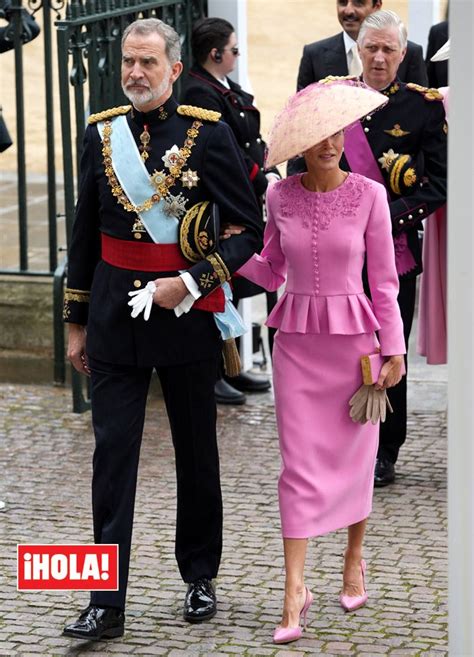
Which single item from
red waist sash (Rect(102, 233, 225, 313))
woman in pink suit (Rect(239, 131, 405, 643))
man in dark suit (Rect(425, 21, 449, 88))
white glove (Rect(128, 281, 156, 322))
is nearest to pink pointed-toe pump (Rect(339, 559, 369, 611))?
woman in pink suit (Rect(239, 131, 405, 643))

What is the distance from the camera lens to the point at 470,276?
365 cm

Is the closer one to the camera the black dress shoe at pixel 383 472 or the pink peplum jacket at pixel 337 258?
the pink peplum jacket at pixel 337 258

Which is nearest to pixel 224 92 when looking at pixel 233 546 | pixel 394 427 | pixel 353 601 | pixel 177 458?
pixel 394 427

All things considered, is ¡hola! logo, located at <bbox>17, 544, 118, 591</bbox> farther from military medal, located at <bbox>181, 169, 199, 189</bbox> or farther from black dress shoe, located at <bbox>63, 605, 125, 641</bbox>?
military medal, located at <bbox>181, 169, 199, 189</bbox>

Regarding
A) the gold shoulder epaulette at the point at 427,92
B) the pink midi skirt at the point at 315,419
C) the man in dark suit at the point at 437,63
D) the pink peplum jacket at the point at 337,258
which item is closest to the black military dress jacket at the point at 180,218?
the pink peplum jacket at the point at 337,258

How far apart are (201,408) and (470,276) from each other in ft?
5.78

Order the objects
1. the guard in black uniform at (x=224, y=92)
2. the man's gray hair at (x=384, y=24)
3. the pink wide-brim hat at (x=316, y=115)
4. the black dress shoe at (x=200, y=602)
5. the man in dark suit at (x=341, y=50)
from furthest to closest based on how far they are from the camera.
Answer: the guard in black uniform at (x=224, y=92)
the man in dark suit at (x=341, y=50)
the man's gray hair at (x=384, y=24)
the black dress shoe at (x=200, y=602)
the pink wide-brim hat at (x=316, y=115)

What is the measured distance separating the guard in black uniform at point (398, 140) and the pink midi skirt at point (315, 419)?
1423 millimetres

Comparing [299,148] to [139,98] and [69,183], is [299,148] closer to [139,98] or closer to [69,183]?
[139,98]

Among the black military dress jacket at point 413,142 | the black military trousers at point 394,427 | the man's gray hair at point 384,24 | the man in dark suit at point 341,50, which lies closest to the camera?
the man's gray hair at point 384,24

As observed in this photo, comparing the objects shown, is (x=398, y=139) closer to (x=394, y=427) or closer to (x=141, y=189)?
(x=394, y=427)

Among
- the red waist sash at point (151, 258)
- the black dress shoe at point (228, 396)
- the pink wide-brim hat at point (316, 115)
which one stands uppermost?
the pink wide-brim hat at point (316, 115)

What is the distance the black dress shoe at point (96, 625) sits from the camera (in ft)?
16.6

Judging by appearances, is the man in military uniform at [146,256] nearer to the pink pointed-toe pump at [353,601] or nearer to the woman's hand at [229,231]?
the woman's hand at [229,231]
